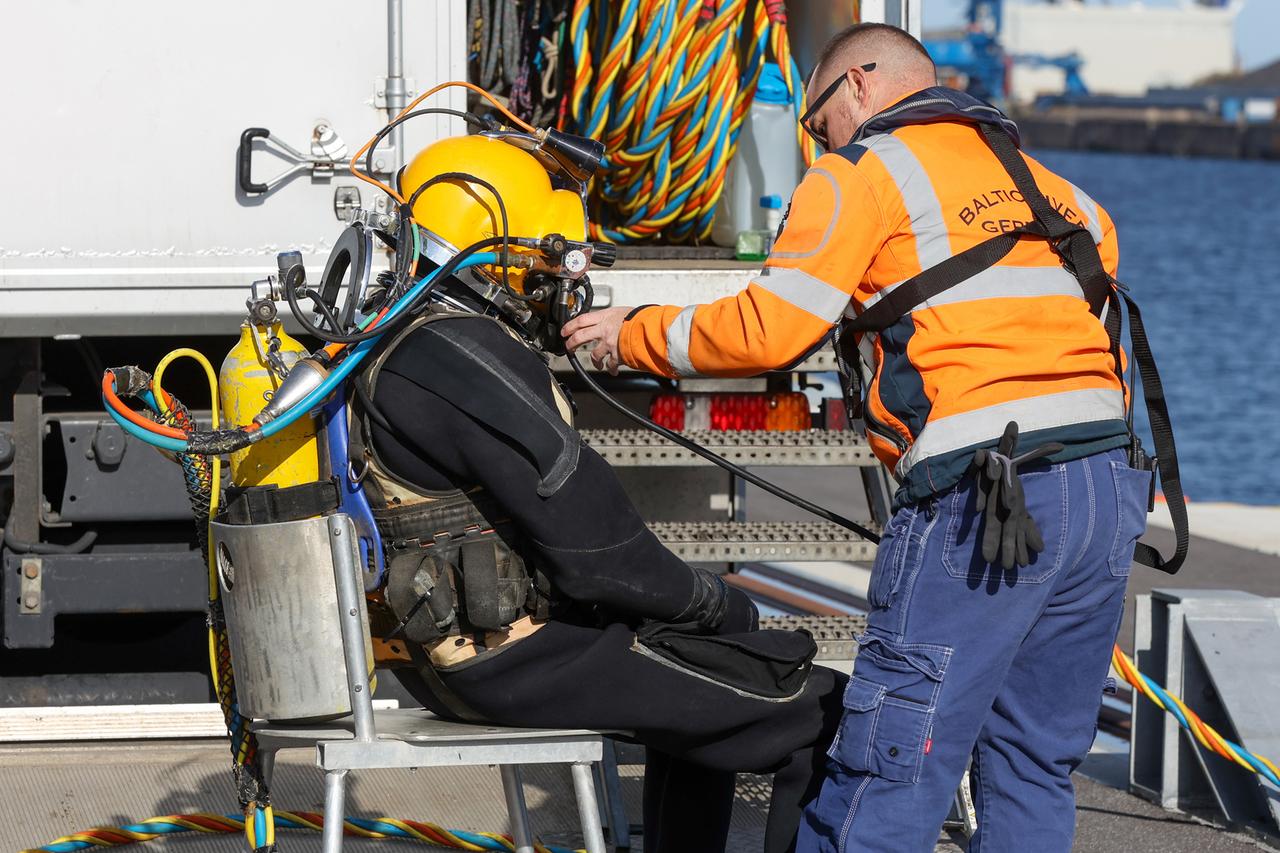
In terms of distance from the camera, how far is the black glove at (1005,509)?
277cm

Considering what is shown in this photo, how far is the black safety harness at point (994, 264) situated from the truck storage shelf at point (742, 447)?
1193 millimetres

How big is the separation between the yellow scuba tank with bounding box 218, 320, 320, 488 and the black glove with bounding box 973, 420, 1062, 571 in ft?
3.70

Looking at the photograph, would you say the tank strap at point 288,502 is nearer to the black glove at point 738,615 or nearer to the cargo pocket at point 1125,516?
the black glove at point 738,615

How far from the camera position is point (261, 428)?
2.67 meters

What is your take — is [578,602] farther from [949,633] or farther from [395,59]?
[395,59]

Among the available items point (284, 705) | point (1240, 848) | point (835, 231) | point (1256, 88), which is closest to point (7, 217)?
point (284, 705)

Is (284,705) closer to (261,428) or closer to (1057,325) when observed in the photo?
(261,428)

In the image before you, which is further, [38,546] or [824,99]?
[38,546]

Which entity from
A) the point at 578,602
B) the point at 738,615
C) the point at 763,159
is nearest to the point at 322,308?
the point at 578,602

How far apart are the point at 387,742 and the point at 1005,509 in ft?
3.55

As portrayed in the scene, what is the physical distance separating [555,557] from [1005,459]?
76 centimetres

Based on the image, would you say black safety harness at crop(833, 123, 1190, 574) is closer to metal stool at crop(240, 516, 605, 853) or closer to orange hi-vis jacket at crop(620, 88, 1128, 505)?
orange hi-vis jacket at crop(620, 88, 1128, 505)

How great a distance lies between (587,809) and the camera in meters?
2.80

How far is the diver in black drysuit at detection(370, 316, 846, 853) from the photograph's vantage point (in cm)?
273
